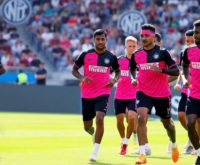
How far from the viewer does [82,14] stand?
138ft

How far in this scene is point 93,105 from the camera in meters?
15.8

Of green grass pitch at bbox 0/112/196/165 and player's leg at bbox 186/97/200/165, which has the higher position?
player's leg at bbox 186/97/200/165

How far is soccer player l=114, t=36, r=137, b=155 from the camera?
56.9ft

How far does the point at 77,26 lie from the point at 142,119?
27.1m

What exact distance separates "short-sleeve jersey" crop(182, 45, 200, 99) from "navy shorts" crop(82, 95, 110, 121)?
2.28 m

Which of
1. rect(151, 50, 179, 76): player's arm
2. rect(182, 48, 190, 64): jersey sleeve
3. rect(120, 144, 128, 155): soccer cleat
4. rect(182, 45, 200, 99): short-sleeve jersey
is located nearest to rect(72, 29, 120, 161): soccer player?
rect(120, 144, 128, 155): soccer cleat

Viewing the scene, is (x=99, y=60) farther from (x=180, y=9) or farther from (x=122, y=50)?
(x=180, y=9)

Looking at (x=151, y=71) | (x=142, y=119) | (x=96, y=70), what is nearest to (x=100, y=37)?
(x=96, y=70)

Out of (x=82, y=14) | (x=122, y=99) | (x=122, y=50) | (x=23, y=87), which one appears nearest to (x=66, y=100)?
Result: (x=23, y=87)

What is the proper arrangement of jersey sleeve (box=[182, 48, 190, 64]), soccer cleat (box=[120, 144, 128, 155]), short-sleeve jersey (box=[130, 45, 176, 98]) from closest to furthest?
jersey sleeve (box=[182, 48, 190, 64]) < short-sleeve jersey (box=[130, 45, 176, 98]) < soccer cleat (box=[120, 144, 128, 155])

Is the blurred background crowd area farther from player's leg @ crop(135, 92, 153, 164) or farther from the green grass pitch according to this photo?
player's leg @ crop(135, 92, 153, 164)

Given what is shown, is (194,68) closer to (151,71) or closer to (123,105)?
(151,71)

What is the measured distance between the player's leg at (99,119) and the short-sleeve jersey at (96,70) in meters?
0.16

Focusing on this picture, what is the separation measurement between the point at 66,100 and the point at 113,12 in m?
9.37
